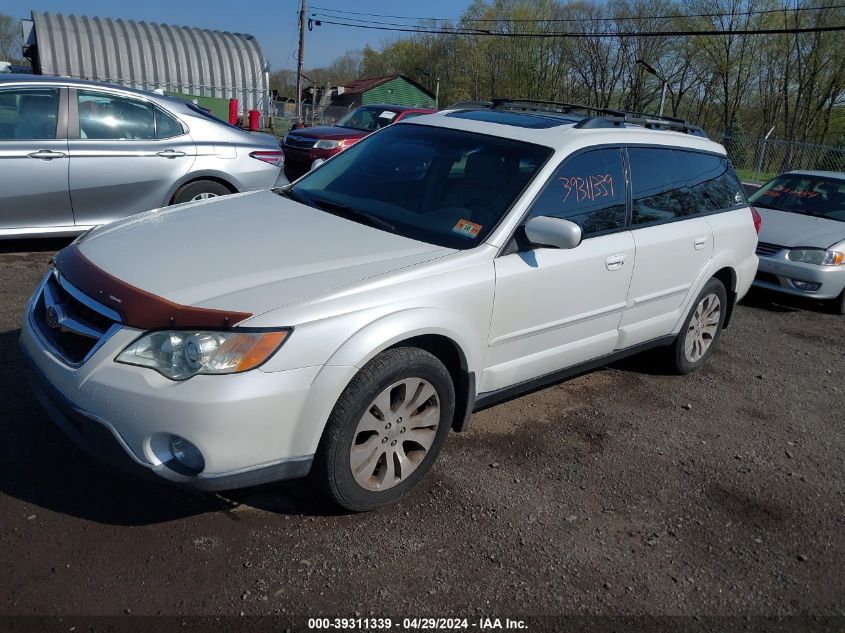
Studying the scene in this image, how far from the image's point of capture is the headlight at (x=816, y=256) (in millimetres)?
7906

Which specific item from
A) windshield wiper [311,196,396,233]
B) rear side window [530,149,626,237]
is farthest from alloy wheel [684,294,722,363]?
windshield wiper [311,196,396,233]

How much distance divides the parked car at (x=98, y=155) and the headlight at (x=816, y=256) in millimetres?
5869

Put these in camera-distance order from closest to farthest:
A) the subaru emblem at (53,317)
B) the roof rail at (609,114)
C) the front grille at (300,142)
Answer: the subaru emblem at (53,317) < the roof rail at (609,114) < the front grille at (300,142)

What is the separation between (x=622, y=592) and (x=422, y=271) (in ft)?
5.17

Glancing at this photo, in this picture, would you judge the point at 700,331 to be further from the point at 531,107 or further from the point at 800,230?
the point at 800,230

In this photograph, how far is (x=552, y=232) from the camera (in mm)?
3480

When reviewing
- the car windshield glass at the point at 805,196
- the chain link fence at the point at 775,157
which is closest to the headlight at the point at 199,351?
the car windshield glass at the point at 805,196

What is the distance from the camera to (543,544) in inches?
128

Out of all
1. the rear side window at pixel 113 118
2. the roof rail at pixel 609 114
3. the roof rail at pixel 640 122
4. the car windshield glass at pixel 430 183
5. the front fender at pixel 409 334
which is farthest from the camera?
the rear side window at pixel 113 118

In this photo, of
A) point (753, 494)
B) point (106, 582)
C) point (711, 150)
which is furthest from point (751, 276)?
point (106, 582)

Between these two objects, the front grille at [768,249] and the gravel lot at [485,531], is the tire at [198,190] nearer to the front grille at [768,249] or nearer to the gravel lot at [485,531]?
the gravel lot at [485,531]

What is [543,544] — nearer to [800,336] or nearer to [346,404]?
[346,404]

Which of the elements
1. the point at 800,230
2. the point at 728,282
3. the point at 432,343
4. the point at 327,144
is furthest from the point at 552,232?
the point at 327,144

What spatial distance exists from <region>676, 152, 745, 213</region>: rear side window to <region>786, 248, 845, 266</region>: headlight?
290 cm
